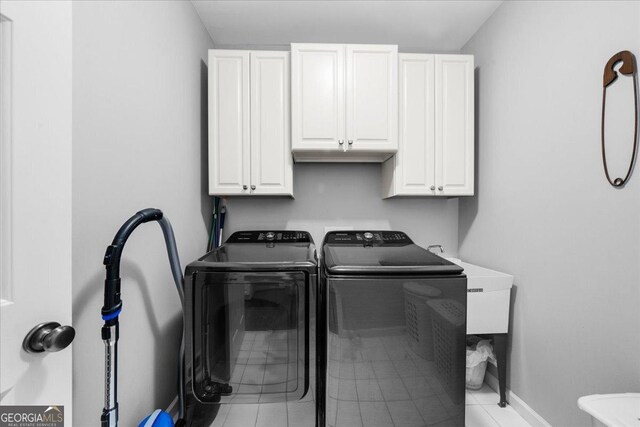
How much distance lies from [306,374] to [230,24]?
240 centimetres

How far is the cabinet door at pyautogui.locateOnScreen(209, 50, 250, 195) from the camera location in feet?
6.26

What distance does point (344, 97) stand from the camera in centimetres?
189

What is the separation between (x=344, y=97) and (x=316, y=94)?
0.65ft

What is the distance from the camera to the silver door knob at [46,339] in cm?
60

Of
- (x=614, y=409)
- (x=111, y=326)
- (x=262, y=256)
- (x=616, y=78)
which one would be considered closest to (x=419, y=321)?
(x=614, y=409)

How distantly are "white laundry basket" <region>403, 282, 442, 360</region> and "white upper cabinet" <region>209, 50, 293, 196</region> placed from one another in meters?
1.20

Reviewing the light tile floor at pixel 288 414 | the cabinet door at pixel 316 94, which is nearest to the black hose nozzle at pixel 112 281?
the light tile floor at pixel 288 414

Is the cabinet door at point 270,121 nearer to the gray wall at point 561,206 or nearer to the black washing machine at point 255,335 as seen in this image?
the black washing machine at point 255,335

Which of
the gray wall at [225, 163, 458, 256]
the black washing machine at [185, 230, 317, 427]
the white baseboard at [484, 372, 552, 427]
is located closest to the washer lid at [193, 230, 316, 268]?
the black washing machine at [185, 230, 317, 427]

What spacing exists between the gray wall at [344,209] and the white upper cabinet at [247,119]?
404mm

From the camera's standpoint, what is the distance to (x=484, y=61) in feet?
6.70

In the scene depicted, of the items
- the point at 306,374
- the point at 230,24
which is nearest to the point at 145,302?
the point at 306,374

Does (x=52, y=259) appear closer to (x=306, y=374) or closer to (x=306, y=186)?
(x=306, y=374)

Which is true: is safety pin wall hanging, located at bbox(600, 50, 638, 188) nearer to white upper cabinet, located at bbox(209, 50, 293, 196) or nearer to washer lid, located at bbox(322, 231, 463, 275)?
washer lid, located at bbox(322, 231, 463, 275)
